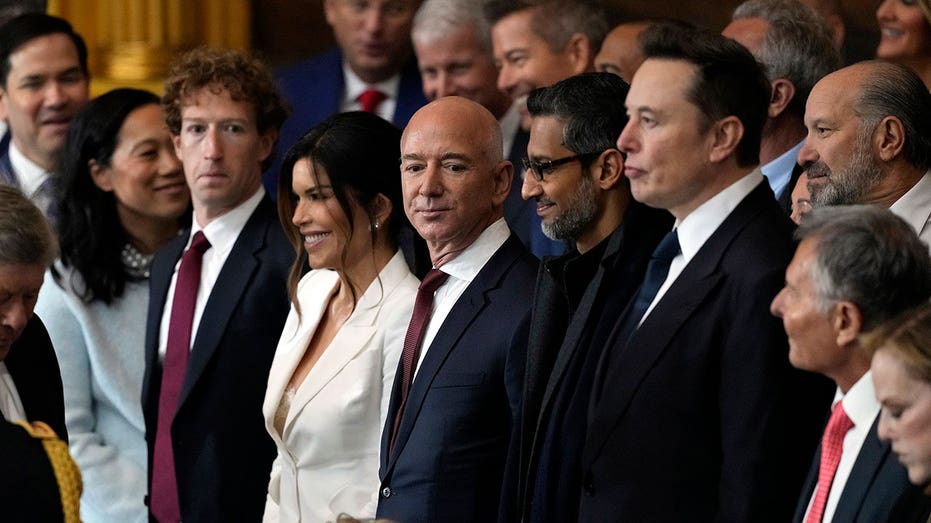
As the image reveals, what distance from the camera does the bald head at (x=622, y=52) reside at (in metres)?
5.79

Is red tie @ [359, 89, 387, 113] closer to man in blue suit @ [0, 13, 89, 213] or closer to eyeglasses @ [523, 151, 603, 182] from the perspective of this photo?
Result: man in blue suit @ [0, 13, 89, 213]

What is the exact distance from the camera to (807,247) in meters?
3.30

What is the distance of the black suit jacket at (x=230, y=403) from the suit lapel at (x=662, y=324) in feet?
→ 5.11

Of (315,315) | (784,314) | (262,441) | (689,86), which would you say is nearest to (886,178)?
(689,86)

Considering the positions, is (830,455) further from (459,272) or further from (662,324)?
(459,272)

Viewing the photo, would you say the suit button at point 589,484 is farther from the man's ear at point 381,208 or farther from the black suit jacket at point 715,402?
the man's ear at point 381,208

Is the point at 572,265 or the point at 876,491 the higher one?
the point at 572,265

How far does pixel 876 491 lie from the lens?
311 centimetres

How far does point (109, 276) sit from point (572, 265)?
200 centimetres

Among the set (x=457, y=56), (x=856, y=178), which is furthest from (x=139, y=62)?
(x=856, y=178)

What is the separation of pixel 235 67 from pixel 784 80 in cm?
165

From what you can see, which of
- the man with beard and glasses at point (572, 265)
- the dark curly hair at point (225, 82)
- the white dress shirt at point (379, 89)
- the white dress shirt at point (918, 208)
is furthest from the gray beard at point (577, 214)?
the white dress shirt at point (379, 89)

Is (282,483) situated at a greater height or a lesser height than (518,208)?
lesser

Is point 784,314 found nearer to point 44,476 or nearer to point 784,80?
point 44,476
